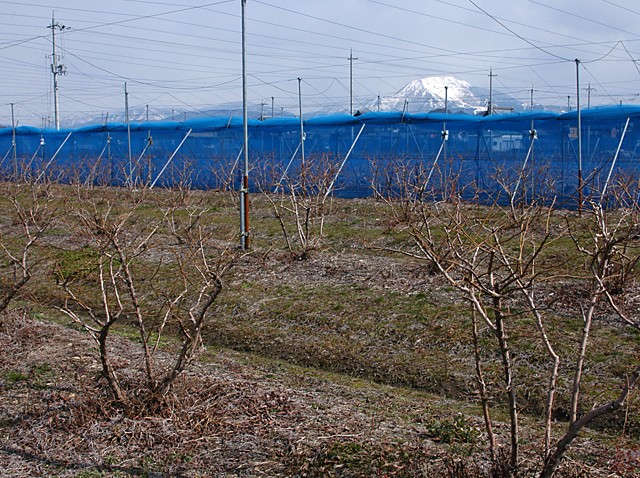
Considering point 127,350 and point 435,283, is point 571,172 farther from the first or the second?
point 127,350

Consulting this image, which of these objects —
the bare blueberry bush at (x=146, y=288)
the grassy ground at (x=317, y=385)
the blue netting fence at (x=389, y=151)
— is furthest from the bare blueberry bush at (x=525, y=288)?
the blue netting fence at (x=389, y=151)

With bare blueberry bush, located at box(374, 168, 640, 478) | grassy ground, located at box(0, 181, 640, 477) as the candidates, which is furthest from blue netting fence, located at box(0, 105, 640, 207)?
grassy ground, located at box(0, 181, 640, 477)

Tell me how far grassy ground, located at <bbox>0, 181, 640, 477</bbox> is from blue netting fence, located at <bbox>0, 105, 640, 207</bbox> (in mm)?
3463

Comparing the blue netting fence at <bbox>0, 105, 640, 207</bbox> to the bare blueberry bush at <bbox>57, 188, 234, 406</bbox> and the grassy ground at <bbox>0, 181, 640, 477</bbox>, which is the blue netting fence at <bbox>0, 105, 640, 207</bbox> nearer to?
the bare blueberry bush at <bbox>57, 188, 234, 406</bbox>

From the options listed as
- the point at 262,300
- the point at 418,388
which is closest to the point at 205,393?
the point at 418,388

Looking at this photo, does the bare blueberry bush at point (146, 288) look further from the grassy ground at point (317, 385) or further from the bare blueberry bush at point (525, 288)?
the bare blueberry bush at point (525, 288)

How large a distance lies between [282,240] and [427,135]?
24.7ft

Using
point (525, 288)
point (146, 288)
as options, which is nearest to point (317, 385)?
point (525, 288)

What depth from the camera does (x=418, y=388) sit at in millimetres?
6711

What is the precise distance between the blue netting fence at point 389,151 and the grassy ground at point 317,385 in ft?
11.4

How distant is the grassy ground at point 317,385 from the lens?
4.62 meters

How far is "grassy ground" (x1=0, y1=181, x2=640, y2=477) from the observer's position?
4.62 meters

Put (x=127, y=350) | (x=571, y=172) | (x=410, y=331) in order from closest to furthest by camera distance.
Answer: (x=127, y=350) → (x=410, y=331) → (x=571, y=172)

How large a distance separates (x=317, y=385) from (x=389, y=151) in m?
14.1
